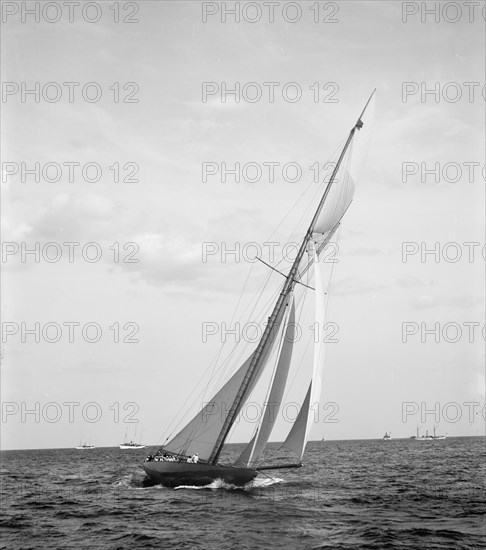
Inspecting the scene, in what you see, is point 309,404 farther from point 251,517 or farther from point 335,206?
point 335,206

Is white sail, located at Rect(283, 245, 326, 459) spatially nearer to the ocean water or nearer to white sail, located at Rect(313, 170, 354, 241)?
the ocean water

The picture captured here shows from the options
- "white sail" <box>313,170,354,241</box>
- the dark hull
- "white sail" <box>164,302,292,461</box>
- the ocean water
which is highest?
"white sail" <box>313,170,354,241</box>

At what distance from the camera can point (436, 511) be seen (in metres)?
28.2

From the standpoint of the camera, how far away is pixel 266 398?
33438 millimetres

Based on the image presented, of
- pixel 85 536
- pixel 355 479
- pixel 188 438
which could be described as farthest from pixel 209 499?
pixel 355 479

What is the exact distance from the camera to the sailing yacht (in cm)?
3231

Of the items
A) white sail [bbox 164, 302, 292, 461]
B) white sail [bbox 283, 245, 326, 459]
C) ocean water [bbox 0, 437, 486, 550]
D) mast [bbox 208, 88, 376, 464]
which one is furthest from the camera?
white sail [bbox 164, 302, 292, 461]

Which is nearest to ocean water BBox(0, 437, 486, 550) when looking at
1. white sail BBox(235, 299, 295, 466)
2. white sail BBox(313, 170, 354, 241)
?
white sail BBox(235, 299, 295, 466)

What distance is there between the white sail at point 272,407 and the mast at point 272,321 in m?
1.47

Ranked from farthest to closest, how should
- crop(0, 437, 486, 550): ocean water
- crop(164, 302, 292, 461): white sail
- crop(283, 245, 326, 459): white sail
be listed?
crop(164, 302, 292, 461): white sail → crop(283, 245, 326, 459): white sail → crop(0, 437, 486, 550): ocean water

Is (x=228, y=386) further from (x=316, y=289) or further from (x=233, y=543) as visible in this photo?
(x=233, y=543)

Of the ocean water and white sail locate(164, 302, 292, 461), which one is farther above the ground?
white sail locate(164, 302, 292, 461)

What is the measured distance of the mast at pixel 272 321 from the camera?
116 ft

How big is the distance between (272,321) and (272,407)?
5004 mm
